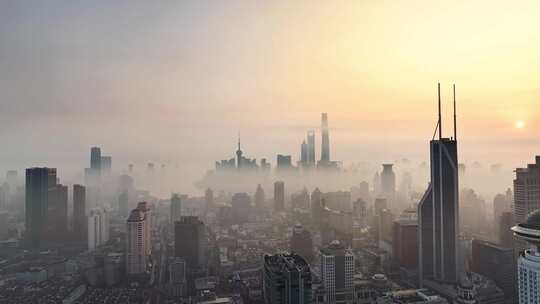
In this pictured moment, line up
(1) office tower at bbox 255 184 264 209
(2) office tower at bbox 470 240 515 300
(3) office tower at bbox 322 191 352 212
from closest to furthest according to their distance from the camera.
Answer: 1. (2) office tower at bbox 470 240 515 300
2. (3) office tower at bbox 322 191 352 212
3. (1) office tower at bbox 255 184 264 209

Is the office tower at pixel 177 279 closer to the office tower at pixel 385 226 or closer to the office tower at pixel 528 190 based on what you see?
the office tower at pixel 385 226

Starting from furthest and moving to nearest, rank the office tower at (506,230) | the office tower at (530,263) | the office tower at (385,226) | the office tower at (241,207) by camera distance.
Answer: the office tower at (241,207)
the office tower at (385,226)
the office tower at (506,230)
the office tower at (530,263)

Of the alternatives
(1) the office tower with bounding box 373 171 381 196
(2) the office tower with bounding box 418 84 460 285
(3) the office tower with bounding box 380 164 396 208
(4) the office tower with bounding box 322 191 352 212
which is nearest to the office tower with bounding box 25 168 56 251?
(2) the office tower with bounding box 418 84 460 285

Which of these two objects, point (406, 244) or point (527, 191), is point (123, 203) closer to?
point (406, 244)

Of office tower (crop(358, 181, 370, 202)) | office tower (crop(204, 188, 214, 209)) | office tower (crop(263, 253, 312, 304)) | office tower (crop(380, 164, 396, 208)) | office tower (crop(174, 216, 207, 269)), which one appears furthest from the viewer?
office tower (crop(358, 181, 370, 202))

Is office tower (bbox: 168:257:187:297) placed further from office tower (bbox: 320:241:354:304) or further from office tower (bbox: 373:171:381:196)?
office tower (bbox: 373:171:381:196)

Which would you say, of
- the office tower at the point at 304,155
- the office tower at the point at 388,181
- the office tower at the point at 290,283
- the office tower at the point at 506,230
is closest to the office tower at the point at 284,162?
the office tower at the point at 304,155
